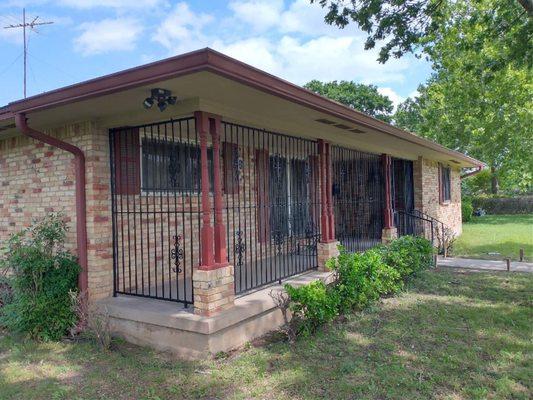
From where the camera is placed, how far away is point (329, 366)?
13.4 feet

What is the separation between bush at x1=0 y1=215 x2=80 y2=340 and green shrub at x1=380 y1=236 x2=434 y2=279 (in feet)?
15.5

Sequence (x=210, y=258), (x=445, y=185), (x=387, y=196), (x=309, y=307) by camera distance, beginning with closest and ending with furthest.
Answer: (x=210, y=258) → (x=309, y=307) → (x=387, y=196) → (x=445, y=185)

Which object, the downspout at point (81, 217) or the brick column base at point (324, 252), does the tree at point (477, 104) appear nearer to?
the brick column base at point (324, 252)

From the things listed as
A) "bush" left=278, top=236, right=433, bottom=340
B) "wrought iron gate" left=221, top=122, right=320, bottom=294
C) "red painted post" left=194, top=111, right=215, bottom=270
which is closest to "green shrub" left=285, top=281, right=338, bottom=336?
"bush" left=278, top=236, right=433, bottom=340

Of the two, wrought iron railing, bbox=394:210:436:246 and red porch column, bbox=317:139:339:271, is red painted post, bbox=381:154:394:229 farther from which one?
red porch column, bbox=317:139:339:271

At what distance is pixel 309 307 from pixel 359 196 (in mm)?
5978

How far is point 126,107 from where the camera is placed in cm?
477

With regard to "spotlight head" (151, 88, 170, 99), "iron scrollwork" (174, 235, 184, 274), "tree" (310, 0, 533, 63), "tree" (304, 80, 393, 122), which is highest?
"tree" (304, 80, 393, 122)

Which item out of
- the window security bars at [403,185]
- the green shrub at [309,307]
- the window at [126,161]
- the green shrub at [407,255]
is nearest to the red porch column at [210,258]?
the green shrub at [309,307]

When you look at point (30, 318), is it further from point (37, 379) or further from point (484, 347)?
point (484, 347)

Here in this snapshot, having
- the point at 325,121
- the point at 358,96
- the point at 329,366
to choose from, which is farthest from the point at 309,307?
the point at 358,96

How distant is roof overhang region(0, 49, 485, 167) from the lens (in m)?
3.55

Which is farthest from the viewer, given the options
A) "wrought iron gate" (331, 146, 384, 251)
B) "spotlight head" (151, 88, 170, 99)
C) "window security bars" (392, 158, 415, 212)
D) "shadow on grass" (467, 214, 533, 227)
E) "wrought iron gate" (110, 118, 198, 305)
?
"shadow on grass" (467, 214, 533, 227)

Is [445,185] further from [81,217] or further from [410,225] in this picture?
[81,217]
